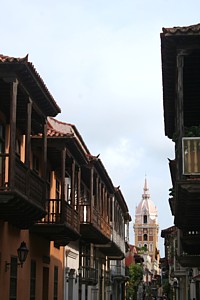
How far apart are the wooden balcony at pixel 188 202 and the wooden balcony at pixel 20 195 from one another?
3594 millimetres

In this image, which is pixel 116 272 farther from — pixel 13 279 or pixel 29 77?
pixel 29 77

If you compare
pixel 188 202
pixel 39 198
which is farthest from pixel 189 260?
pixel 188 202

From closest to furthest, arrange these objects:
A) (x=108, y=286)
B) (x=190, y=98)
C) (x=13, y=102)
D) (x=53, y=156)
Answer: (x=13, y=102), (x=190, y=98), (x=53, y=156), (x=108, y=286)

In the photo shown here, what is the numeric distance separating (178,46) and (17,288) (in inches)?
358

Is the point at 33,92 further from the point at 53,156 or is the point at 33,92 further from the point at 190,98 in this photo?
the point at 53,156

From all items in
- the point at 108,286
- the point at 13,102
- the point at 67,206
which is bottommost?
the point at 108,286

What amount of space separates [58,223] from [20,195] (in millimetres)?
5671

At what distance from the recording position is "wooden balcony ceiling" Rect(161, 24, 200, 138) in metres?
12.6

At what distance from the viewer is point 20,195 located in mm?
14586

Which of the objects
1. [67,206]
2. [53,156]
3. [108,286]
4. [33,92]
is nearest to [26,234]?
[67,206]

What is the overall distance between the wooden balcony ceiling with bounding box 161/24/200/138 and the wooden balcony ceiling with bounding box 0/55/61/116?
3.07 meters

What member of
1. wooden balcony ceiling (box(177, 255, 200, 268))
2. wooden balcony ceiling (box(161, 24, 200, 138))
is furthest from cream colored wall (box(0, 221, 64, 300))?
wooden balcony ceiling (box(161, 24, 200, 138))

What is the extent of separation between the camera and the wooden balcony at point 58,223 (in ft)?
65.6

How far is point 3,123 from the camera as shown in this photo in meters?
17.3
